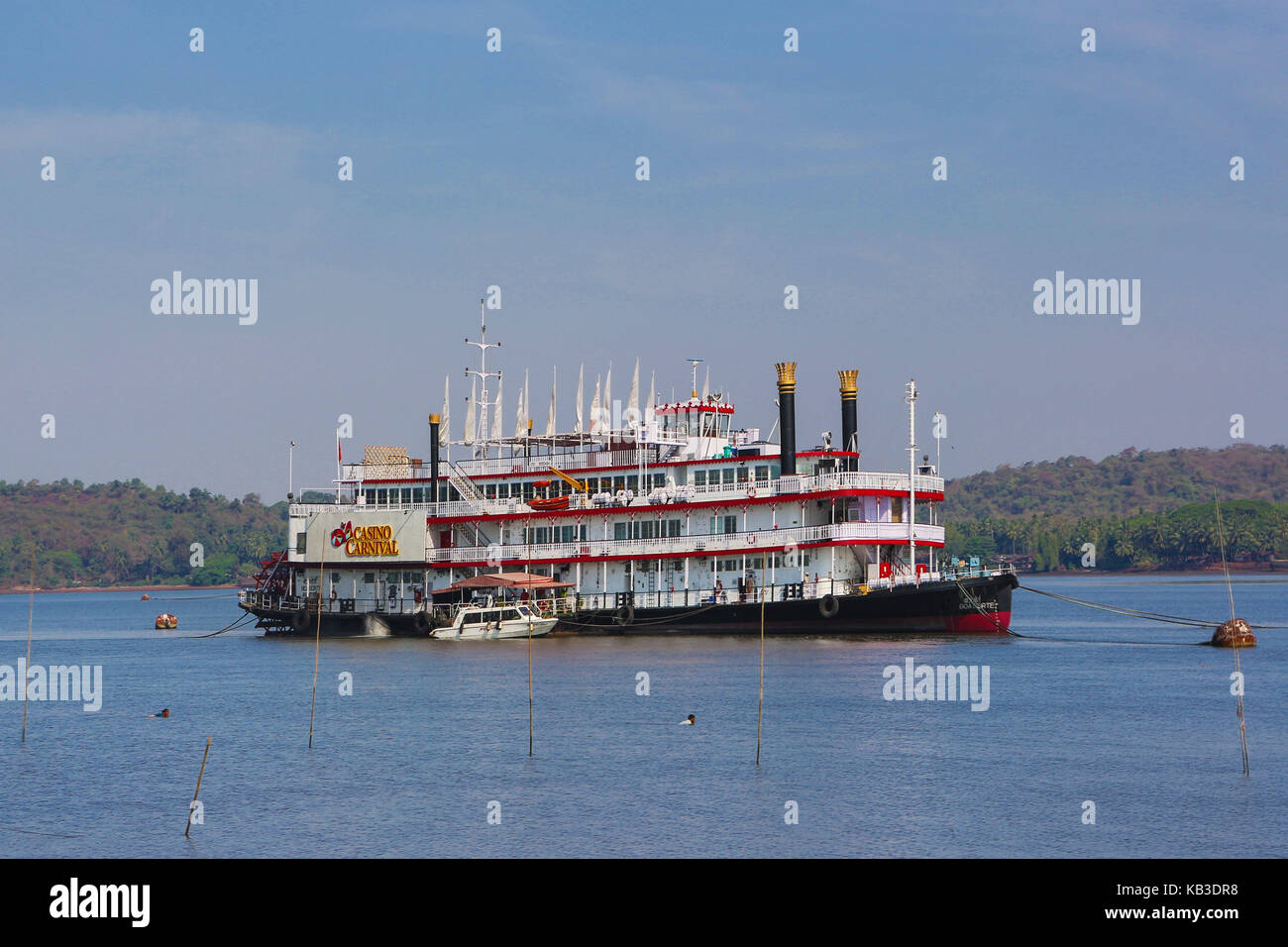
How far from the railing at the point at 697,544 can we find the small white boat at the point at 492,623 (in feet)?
10.2

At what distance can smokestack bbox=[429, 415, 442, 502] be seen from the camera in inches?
3223

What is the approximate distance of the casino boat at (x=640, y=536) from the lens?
7144cm

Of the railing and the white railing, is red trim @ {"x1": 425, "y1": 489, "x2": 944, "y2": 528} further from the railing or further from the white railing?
the railing

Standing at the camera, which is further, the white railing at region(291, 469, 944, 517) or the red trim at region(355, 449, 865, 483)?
the red trim at region(355, 449, 865, 483)

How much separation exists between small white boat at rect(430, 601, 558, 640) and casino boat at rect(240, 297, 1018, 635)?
592 millimetres

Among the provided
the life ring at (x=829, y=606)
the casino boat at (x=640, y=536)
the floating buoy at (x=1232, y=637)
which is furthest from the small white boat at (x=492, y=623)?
the floating buoy at (x=1232, y=637)

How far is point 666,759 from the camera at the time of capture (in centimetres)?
4062

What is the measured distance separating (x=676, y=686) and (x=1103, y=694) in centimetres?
1578

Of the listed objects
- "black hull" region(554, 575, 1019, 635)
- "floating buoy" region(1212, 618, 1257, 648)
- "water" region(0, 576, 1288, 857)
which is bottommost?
"water" region(0, 576, 1288, 857)

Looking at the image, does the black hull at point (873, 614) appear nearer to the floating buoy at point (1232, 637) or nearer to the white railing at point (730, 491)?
the white railing at point (730, 491)

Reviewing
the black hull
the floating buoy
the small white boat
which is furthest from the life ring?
the floating buoy

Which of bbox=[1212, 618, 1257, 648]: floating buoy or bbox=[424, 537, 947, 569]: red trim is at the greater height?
bbox=[424, 537, 947, 569]: red trim

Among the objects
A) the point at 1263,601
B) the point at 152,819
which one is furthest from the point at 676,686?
the point at 1263,601

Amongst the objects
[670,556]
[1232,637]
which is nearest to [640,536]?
[670,556]
